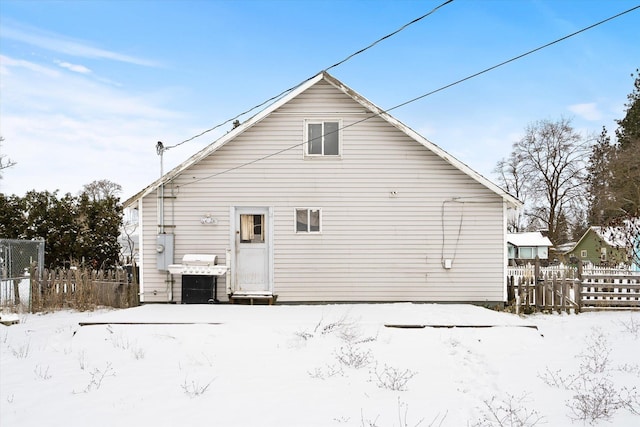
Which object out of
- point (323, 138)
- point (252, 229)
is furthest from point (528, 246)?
point (252, 229)

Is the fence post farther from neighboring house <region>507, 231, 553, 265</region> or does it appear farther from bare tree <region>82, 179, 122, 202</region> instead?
bare tree <region>82, 179, 122, 202</region>

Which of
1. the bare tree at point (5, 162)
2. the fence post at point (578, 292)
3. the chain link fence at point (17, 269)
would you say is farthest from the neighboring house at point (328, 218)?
the bare tree at point (5, 162)

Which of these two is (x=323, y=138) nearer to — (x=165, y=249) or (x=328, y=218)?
(x=328, y=218)

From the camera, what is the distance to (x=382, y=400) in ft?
17.0

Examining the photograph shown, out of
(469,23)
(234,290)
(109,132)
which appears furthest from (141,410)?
(109,132)

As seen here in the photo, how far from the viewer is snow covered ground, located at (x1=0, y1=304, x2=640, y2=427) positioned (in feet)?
15.7

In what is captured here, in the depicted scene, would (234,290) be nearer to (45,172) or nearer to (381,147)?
(381,147)

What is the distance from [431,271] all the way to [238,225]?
17.2 ft

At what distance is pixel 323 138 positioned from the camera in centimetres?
1221

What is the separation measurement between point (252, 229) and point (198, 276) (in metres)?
1.84

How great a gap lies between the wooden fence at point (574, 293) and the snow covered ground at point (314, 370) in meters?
1.65

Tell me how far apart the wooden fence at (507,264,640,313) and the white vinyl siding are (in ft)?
2.44

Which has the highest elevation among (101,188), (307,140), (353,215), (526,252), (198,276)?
(101,188)

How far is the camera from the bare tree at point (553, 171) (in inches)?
1556
